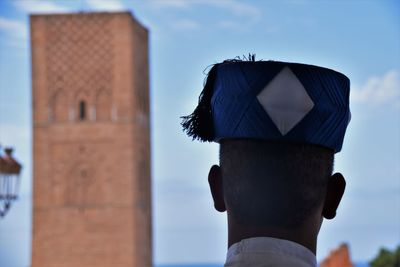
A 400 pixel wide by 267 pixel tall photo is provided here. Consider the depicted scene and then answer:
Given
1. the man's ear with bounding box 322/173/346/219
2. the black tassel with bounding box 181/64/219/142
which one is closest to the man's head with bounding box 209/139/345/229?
the man's ear with bounding box 322/173/346/219

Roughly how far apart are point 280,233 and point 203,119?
33cm

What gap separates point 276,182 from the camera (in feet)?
5.72

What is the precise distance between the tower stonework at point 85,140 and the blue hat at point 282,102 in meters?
29.5

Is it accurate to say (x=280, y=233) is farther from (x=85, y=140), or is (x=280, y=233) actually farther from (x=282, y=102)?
(x=85, y=140)

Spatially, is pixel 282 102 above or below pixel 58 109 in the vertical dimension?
below

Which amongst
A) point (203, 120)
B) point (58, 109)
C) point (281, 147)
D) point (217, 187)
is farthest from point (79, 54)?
point (281, 147)

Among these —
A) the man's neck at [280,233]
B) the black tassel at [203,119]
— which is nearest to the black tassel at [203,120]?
the black tassel at [203,119]

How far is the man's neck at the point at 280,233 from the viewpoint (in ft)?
5.69

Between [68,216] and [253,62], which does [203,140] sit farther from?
[68,216]

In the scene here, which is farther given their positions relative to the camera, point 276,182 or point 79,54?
point 79,54

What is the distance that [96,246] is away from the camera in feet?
104

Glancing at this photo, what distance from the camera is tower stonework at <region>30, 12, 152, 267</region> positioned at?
102 feet

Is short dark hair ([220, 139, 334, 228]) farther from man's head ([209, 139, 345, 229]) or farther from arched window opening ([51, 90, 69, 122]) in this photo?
arched window opening ([51, 90, 69, 122])

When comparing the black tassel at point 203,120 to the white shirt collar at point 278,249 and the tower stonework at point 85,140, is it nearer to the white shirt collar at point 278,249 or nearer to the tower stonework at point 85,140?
the white shirt collar at point 278,249
